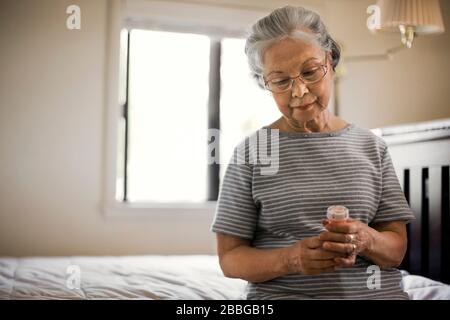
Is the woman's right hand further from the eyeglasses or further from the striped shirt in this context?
the eyeglasses

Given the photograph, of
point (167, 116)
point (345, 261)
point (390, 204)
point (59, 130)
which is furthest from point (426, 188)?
point (59, 130)

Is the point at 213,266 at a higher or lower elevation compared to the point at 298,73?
lower

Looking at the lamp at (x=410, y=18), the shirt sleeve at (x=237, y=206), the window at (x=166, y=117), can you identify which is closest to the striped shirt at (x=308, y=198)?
the shirt sleeve at (x=237, y=206)

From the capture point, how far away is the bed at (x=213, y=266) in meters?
0.82

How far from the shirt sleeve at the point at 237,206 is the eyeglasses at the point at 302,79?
12 cm

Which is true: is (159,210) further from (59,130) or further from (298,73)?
(298,73)

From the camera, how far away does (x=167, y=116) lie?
33.8 inches

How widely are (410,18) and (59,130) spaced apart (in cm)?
59

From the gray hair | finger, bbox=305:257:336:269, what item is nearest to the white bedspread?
finger, bbox=305:257:336:269

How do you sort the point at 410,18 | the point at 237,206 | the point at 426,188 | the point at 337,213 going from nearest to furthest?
the point at 337,213 < the point at 237,206 < the point at 410,18 < the point at 426,188

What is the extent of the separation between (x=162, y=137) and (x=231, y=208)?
18cm

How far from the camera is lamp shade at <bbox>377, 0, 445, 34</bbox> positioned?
2.72 feet

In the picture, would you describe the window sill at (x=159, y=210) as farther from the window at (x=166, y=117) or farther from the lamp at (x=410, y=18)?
the lamp at (x=410, y=18)

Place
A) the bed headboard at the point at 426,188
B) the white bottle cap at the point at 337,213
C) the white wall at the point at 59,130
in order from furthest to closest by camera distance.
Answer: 1. the bed headboard at the point at 426,188
2. the white wall at the point at 59,130
3. the white bottle cap at the point at 337,213
